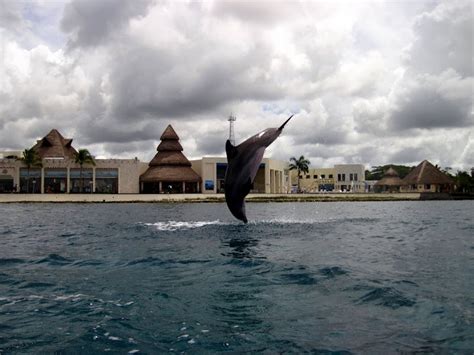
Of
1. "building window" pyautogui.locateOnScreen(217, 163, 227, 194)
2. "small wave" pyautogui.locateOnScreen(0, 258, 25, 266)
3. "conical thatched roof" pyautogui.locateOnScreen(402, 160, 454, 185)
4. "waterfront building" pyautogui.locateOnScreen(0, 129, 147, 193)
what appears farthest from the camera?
"conical thatched roof" pyautogui.locateOnScreen(402, 160, 454, 185)

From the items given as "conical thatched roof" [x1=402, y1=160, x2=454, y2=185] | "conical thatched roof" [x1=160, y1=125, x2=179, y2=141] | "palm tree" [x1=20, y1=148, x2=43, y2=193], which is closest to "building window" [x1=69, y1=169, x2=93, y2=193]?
"palm tree" [x1=20, y1=148, x2=43, y2=193]

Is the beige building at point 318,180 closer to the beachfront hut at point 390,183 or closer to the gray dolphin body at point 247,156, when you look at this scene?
the beachfront hut at point 390,183

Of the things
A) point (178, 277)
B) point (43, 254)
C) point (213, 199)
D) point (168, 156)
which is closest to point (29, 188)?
point (168, 156)

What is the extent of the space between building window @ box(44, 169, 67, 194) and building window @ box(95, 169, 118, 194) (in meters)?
7.81

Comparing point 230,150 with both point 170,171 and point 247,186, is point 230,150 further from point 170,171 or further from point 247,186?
point 170,171

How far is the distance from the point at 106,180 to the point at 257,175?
1628 inches

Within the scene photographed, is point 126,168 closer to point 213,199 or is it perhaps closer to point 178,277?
point 213,199

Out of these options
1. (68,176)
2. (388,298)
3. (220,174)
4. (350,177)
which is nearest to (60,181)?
(68,176)

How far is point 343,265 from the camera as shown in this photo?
1514 cm

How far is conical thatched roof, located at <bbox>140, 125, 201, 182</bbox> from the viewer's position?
11031 centimetres

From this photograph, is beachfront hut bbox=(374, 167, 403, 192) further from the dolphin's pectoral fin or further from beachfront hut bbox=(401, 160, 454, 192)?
the dolphin's pectoral fin

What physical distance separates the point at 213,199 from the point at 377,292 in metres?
85.5

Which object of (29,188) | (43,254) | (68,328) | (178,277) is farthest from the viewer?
(29,188)

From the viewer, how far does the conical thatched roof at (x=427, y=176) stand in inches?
5084
